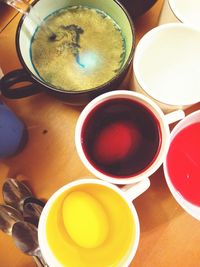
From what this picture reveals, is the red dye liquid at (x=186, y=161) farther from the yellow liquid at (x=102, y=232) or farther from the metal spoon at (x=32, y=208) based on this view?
the metal spoon at (x=32, y=208)

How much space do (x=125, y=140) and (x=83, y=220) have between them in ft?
0.50

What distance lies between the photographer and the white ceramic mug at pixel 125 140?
536mm

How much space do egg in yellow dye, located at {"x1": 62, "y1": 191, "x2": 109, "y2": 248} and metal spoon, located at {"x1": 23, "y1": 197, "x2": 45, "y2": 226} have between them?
10 centimetres

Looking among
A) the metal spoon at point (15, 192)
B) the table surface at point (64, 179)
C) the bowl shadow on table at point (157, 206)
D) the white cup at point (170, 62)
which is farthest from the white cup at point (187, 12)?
the metal spoon at point (15, 192)

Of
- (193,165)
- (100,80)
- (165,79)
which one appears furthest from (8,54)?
(193,165)

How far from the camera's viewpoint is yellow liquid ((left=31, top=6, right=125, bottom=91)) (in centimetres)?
64

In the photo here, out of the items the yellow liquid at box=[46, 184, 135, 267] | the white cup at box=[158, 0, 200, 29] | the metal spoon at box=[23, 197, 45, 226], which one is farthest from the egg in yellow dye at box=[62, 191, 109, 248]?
the white cup at box=[158, 0, 200, 29]

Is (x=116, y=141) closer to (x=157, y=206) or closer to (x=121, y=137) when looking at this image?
(x=121, y=137)

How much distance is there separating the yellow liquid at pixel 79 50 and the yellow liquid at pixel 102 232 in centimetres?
20

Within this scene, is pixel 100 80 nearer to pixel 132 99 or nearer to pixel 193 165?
pixel 132 99

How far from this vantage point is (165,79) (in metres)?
0.70

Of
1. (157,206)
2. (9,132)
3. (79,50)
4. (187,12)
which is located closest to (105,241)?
(157,206)

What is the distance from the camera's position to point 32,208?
25.1 inches

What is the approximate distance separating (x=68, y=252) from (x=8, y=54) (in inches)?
16.2
